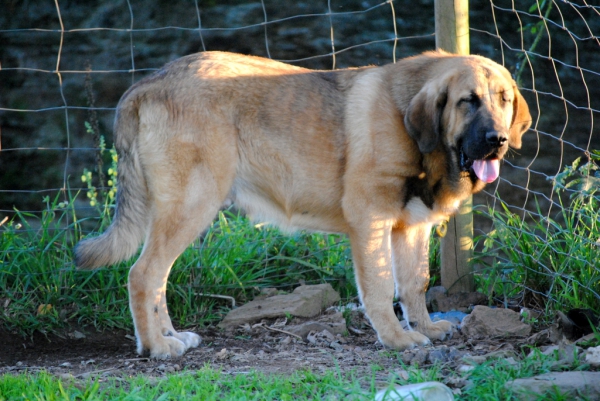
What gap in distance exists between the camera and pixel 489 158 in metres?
3.78

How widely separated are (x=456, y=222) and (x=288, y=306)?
1184 mm

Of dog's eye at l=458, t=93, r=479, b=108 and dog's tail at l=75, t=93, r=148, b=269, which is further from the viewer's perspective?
dog's tail at l=75, t=93, r=148, b=269

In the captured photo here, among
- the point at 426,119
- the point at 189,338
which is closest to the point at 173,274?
the point at 189,338

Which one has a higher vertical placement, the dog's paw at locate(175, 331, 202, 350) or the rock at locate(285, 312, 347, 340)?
the dog's paw at locate(175, 331, 202, 350)

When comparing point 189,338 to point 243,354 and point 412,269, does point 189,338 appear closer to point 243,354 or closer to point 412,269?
point 243,354

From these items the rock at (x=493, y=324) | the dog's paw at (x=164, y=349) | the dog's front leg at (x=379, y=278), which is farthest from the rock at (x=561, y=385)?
the dog's paw at (x=164, y=349)

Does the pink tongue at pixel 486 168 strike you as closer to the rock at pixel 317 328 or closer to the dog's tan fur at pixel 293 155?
the dog's tan fur at pixel 293 155

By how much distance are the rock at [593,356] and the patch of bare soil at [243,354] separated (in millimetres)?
556

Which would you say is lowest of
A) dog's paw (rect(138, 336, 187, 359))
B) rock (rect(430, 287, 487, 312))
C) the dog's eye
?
rock (rect(430, 287, 487, 312))

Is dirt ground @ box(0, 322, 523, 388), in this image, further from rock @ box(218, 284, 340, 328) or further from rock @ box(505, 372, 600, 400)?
rock @ box(505, 372, 600, 400)

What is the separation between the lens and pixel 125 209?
4102 millimetres

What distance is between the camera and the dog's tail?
4.02 metres

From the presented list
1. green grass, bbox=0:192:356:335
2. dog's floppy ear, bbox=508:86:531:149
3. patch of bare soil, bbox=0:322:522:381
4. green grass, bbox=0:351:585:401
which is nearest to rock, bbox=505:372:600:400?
green grass, bbox=0:351:585:401

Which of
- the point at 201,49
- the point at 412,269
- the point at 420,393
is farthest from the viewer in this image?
the point at 201,49
